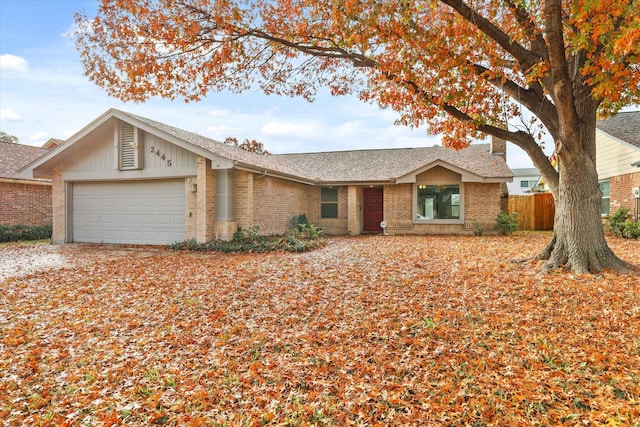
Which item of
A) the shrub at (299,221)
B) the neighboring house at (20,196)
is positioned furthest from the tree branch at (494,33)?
the neighboring house at (20,196)

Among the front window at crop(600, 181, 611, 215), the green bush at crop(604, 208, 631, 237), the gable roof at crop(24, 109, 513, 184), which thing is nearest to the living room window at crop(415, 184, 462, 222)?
the gable roof at crop(24, 109, 513, 184)

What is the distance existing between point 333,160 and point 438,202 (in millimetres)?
6644

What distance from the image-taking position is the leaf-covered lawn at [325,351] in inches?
110

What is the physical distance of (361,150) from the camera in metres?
→ 20.9

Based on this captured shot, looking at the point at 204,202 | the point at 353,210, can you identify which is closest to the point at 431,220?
the point at 353,210

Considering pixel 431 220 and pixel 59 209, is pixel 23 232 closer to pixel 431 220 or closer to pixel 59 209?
pixel 59 209

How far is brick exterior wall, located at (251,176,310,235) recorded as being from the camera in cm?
1326

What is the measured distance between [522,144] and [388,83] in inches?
136

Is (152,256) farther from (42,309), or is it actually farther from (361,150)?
(361,150)

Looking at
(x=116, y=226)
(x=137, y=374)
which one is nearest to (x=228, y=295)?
(x=137, y=374)

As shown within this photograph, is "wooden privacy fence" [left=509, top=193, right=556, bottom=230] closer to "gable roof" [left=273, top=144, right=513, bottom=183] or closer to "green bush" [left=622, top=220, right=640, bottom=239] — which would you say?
"gable roof" [left=273, top=144, right=513, bottom=183]

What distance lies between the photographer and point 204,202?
1160 cm

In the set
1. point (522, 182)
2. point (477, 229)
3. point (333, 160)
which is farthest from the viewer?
point (522, 182)

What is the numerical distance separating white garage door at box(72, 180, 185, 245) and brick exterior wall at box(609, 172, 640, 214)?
1761 cm
